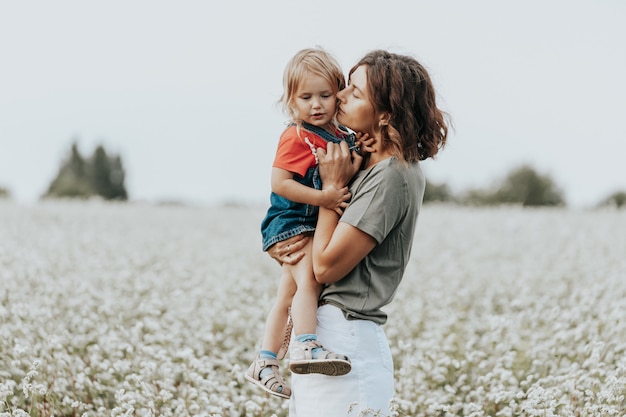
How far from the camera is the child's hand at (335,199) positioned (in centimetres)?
410

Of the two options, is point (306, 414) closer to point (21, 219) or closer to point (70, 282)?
point (70, 282)

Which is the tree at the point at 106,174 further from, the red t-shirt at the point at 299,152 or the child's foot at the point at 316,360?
the child's foot at the point at 316,360

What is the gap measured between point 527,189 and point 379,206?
154 feet

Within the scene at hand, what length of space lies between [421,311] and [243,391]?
3.60 m

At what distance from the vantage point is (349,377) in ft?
13.5

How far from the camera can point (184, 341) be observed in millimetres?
7836

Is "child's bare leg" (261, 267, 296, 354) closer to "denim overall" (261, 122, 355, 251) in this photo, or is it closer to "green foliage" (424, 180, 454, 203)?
"denim overall" (261, 122, 355, 251)

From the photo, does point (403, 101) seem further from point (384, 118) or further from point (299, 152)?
point (299, 152)

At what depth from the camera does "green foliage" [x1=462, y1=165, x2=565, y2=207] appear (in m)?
48.6

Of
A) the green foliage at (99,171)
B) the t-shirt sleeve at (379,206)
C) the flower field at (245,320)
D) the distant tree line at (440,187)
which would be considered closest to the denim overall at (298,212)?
the t-shirt sleeve at (379,206)

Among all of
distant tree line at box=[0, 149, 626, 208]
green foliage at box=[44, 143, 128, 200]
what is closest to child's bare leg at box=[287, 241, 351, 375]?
distant tree line at box=[0, 149, 626, 208]

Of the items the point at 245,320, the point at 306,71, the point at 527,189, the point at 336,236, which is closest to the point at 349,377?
the point at 336,236

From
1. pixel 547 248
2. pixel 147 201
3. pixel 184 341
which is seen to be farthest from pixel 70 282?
pixel 147 201

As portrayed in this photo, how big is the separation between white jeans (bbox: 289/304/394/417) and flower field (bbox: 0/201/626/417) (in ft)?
0.65
